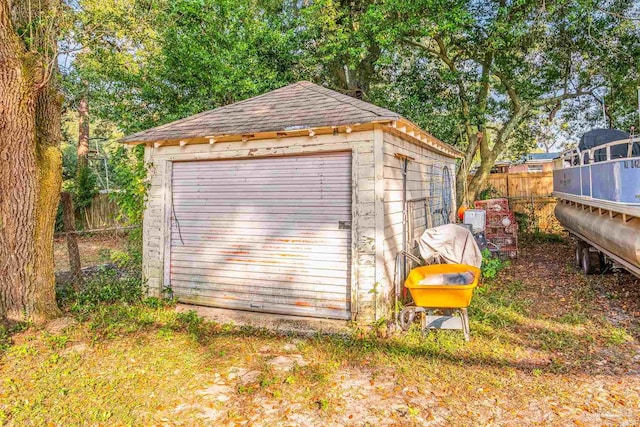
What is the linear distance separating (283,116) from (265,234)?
1751 millimetres

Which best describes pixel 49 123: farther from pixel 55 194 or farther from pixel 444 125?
A: pixel 444 125

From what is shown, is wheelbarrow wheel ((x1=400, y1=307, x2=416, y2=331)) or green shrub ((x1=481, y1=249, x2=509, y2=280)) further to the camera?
green shrub ((x1=481, y1=249, x2=509, y2=280))

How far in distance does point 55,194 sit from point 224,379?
368 centimetres

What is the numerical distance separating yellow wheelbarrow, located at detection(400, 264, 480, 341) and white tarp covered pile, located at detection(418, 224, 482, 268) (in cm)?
48

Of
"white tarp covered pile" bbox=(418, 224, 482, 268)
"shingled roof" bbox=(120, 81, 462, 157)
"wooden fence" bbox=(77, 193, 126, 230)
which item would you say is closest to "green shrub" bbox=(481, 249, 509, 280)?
"white tarp covered pile" bbox=(418, 224, 482, 268)

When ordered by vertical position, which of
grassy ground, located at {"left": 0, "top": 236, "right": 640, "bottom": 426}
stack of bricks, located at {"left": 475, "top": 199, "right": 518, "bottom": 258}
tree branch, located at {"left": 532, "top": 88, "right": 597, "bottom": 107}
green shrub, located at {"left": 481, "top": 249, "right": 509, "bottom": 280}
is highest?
tree branch, located at {"left": 532, "top": 88, "right": 597, "bottom": 107}

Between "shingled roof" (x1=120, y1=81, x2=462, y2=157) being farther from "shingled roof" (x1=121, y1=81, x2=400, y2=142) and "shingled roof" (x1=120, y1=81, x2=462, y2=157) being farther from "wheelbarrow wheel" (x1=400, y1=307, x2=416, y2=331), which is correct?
"wheelbarrow wheel" (x1=400, y1=307, x2=416, y2=331)

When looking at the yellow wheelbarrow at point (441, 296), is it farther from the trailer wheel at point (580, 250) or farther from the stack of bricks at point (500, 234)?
the stack of bricks at point (500, 234)

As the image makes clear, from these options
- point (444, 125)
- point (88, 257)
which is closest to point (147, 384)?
point (88, 257)

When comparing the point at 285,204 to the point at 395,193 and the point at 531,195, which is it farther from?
the point at 531,195

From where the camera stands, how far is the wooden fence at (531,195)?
1238cm

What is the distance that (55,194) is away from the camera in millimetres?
5250

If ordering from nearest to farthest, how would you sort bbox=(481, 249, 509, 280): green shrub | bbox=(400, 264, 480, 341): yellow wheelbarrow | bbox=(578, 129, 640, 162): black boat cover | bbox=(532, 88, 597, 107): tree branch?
bbox=(400, 264, 480, 341): yellow wheelbarrow < bbox=(481, 249, 509, 280): green shrub < bbox=(578, 129, 640, 162): black boat cover < bbox=(532, 88, 597, 107): tree branch

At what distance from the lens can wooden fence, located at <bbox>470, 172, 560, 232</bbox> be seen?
40.6 feet
